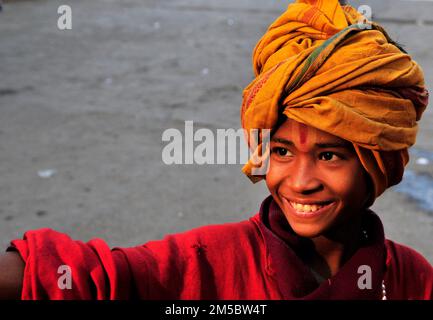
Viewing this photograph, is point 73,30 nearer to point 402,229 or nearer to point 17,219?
point 17,219

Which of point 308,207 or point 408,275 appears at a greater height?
point 308,207

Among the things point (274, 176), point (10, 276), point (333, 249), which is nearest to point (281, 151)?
point (274, 176)

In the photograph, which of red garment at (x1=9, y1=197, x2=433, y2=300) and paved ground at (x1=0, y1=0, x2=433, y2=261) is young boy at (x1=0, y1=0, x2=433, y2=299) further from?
paved ground at (x1=0, y1=0, x2=433, y2=261)

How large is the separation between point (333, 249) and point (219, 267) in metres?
0.32

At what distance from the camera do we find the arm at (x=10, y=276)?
1390 mm

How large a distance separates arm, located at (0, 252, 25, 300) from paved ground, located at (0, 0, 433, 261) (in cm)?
263

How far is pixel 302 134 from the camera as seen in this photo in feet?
5.42

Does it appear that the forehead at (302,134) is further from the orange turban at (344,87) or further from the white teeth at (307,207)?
the white teeth at (307,207)

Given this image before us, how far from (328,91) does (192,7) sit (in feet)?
29.4

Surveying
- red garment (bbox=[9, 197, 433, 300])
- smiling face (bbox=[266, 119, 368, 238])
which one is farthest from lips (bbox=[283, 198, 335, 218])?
red garment (bbox=[9, 197, 433, 300])

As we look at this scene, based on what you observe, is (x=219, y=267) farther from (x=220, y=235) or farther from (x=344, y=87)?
(x=344, y=87)
